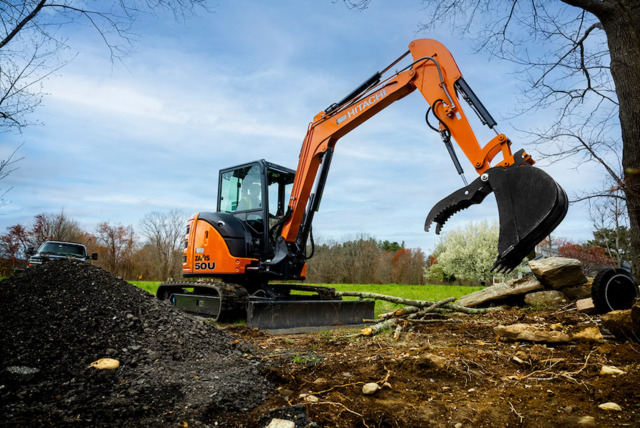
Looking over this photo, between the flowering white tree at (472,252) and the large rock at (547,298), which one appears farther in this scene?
the flowering white tree at (472,252)

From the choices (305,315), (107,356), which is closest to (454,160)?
(305,315)

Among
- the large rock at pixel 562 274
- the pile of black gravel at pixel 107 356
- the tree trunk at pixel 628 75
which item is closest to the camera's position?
the pile of black gravel at pixel 107 356

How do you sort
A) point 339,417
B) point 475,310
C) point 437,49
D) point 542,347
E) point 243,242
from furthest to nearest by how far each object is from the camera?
point 475,310, point 243,242, point 437,49, point 542,347, point 339,417

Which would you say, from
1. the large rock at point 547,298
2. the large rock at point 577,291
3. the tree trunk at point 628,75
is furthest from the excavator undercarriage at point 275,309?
the tree trunk at point 628,75

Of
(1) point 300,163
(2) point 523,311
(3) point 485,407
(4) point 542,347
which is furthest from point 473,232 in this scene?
(3) point 485,407

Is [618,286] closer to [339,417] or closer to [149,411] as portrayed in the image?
[339,417]

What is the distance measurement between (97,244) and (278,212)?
30.1m

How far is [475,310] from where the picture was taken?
804cm

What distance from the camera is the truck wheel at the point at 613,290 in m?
6.07

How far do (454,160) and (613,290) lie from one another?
130 inches

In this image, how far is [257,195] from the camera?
26.2ft

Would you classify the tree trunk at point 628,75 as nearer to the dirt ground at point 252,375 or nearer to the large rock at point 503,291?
the dirt ground at point 252,375

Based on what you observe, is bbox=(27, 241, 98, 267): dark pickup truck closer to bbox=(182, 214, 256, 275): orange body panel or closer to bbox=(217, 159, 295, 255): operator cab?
bbox=(182, 214, 256, 275): orange body panel

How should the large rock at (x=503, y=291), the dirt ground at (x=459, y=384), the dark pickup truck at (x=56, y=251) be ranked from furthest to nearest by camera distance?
the dark pickup truck at (x=56, y=251) < the large rock at (x=503, y=291) < the dirt ground at (x=459, y=384)
